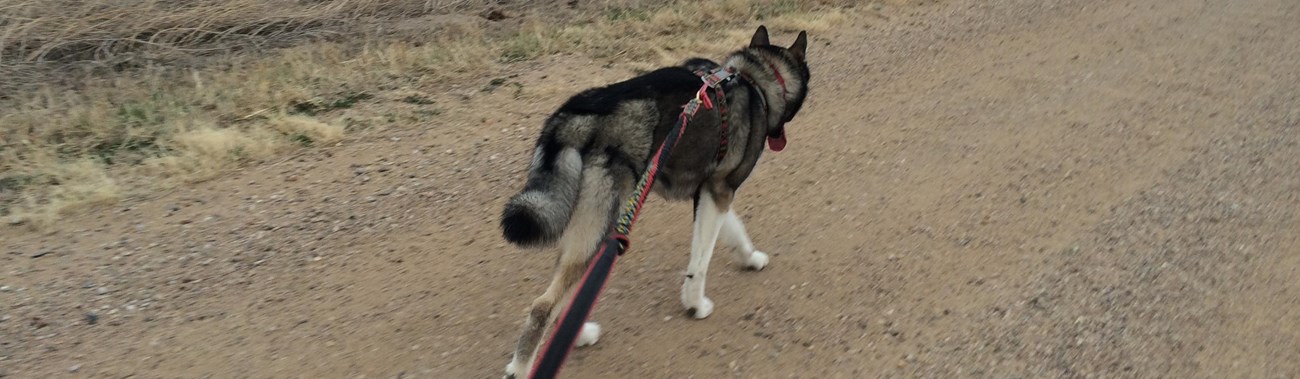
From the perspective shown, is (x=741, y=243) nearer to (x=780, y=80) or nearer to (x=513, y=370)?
(x=780, y=80)

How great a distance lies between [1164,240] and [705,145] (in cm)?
286

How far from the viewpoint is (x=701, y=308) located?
4441mm

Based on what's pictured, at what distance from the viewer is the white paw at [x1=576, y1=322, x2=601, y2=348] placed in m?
4.16

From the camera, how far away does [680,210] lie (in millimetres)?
5609

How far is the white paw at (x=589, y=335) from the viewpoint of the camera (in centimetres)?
416

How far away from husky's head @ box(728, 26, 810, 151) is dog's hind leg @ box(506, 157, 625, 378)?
3.94ft

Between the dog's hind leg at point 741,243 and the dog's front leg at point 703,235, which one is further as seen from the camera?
the dog's hind leg at point 741,243

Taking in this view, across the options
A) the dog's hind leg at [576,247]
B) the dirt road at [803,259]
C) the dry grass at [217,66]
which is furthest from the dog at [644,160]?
the dry grass at [217,66]

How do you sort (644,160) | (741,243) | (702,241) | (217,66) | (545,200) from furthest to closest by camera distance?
(217,66)
(741,243)
(702,241)
(644,160)
(545,200)

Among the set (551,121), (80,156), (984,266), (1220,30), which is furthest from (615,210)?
(1220,30)

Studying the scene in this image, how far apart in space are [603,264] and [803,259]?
8.31 feet

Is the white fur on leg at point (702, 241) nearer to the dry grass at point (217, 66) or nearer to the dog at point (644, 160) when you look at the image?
the dog at point (644, 160)

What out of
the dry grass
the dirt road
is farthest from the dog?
the dry grass

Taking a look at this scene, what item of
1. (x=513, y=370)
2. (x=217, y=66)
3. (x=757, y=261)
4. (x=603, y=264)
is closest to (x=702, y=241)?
(x=757, y=261)
